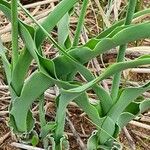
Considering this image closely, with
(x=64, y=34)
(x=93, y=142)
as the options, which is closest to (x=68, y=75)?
(x=64, y=34)

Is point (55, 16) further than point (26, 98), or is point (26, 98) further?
point (26, 98)

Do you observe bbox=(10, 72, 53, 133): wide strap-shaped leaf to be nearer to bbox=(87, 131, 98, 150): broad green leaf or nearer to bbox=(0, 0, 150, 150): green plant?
bbox=(0, 0, 150, 150): green plant

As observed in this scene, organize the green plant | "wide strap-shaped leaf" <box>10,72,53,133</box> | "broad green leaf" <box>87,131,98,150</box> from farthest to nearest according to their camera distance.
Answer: "broad green leaf" <box>87,131,98,150</box>
"wide strap-shaped leaf" <box>10,72,53,133</box>
the green plant

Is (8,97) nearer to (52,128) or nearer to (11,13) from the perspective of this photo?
(52,128)

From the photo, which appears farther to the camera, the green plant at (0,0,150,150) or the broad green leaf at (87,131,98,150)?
the broad green leaf at (87,131,98,150)

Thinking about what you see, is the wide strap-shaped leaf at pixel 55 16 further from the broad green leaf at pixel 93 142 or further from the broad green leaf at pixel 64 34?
the broad green leaf at pixel 93 142

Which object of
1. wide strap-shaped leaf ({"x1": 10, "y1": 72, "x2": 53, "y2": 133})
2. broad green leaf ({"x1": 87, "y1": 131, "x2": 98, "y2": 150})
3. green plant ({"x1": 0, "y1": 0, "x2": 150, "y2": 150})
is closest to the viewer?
green plant ({"x1": 0, "y1": 0, "x2": 150, "y2": 150})

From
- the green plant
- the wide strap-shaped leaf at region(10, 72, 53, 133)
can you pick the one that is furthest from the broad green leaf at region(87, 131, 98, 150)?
the wide strap-shaped leaf at region(10, 72, 53, 133)

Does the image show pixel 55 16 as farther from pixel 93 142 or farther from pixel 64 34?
pixel 93 142

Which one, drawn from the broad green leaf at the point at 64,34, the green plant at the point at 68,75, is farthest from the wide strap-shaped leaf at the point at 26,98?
the broad green leaf at the point at 64,34

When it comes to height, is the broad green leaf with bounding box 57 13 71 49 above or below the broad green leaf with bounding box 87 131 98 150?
above
